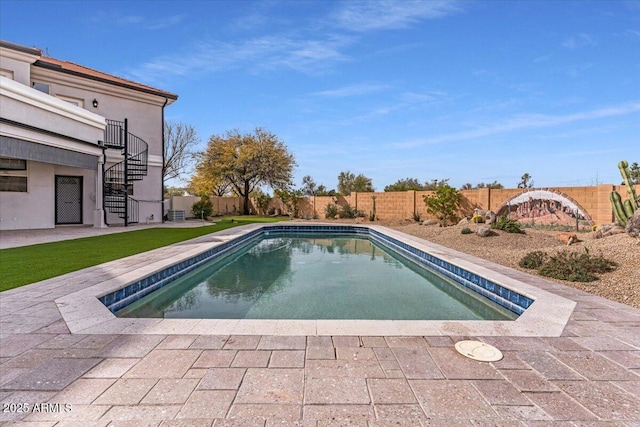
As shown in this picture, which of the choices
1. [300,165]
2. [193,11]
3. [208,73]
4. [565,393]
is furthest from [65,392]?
[300,165]

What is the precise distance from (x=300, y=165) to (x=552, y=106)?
51.3ft

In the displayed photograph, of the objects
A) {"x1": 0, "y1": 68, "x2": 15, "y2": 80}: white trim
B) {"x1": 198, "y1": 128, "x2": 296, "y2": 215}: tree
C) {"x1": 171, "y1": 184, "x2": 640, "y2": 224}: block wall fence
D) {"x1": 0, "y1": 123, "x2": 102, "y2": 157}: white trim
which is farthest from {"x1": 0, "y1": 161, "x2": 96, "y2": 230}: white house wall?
{"x1": 198, "y1": 128, "x2": 296, "y2": 215}: tree

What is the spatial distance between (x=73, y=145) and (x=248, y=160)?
12.6 meters

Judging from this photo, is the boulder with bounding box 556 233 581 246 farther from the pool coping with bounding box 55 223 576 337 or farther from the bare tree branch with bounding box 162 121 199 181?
the bare tree branch with bounding box 162 121 199 181

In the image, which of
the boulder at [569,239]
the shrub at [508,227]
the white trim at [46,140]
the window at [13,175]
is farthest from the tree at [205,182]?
the boulder at [569,239]

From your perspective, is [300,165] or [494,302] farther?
[300,165]

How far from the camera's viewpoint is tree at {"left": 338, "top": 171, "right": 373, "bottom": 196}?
31.0 m

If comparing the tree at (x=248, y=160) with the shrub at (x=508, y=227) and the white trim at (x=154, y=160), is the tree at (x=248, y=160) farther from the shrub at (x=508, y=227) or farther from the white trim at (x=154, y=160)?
the shrub at (x=508, y=227)

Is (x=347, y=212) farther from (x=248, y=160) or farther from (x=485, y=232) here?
(x=485, y=232)

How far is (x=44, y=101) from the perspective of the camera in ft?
31.7

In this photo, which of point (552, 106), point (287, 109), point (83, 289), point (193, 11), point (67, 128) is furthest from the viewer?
point (287, 109)

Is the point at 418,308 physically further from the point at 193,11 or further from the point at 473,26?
the point at 193,11

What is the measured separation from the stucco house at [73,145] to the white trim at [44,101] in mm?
25

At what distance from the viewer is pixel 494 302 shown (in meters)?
5.07
